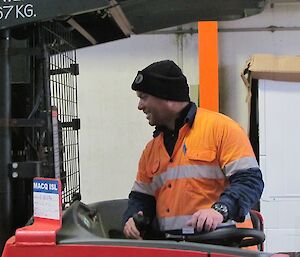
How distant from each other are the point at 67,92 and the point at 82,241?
85 centimetres

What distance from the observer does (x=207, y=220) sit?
184 cm

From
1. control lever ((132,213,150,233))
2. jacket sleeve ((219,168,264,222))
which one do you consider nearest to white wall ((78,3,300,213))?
control lever ((132,213,150,233))

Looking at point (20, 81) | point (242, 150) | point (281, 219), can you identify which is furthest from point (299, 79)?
point (20, 81)

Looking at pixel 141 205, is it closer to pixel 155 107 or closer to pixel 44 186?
pixel 155 107

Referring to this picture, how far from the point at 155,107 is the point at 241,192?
531 mm

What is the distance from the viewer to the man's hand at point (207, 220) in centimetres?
185

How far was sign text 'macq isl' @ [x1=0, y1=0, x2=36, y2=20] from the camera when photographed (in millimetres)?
1599

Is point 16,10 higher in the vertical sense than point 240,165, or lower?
higher

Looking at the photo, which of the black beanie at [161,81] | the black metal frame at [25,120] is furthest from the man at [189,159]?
the black metal frame at [25,120]

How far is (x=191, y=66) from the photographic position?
590 centimetres

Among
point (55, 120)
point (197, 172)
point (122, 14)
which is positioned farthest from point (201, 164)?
point (122, 14)

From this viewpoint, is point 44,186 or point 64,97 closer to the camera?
point 44,186

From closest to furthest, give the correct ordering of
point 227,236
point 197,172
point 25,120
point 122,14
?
point 25,120, point 227,236, point 197,172, point 122,14

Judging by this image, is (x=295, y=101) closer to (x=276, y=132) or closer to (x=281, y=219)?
(x=276, y=132)
